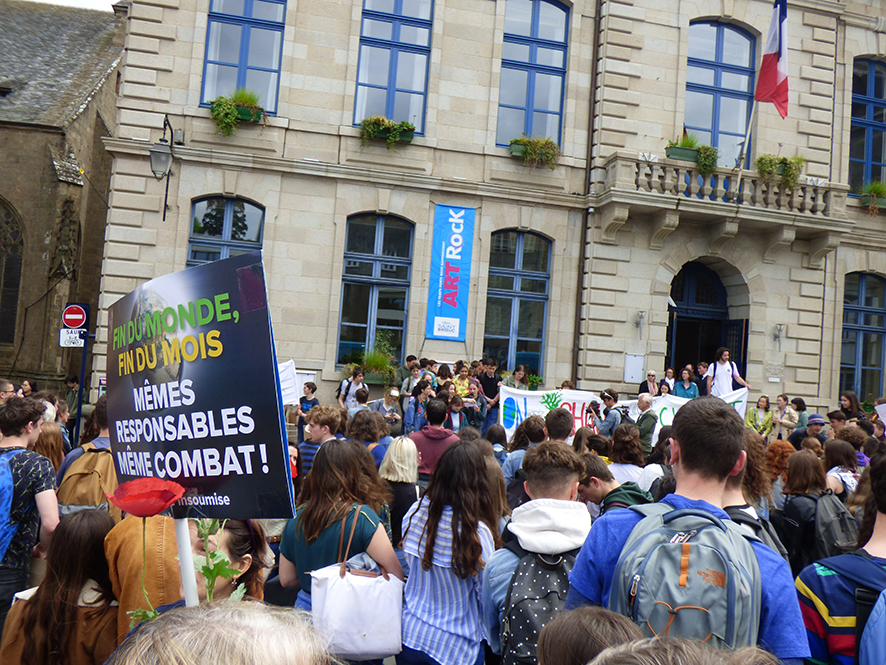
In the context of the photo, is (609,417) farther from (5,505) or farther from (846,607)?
(846,607)

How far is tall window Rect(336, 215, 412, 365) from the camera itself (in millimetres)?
15258

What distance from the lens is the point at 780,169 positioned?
16.0 m

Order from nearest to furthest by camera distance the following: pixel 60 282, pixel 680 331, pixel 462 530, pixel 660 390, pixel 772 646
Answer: pixel 772 646, pixel 462 530, pixel 660 390, pixel 680 331, pixel 60 282

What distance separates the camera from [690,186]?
50.8 feet

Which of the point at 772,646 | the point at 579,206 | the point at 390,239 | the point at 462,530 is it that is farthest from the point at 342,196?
the point at 772,646

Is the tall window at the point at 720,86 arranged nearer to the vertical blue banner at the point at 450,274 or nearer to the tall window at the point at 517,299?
the tall window at the point at 517,299

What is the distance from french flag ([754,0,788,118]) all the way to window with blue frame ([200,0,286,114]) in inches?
411

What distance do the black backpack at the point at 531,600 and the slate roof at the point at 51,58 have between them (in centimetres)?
2317

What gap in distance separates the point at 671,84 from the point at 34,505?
629 inches

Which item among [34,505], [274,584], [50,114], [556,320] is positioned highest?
[50,114]

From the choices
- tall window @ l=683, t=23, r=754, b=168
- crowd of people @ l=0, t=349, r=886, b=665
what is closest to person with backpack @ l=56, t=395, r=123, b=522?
crowd of people @ l=0, t=349, r=886, b=665

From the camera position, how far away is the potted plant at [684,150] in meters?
15.8

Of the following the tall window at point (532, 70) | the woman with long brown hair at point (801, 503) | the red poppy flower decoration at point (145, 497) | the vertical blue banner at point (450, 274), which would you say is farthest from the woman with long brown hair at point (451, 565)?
the tall window at point (532, 70)

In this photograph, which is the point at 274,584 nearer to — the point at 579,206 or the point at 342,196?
the point at 342,196
